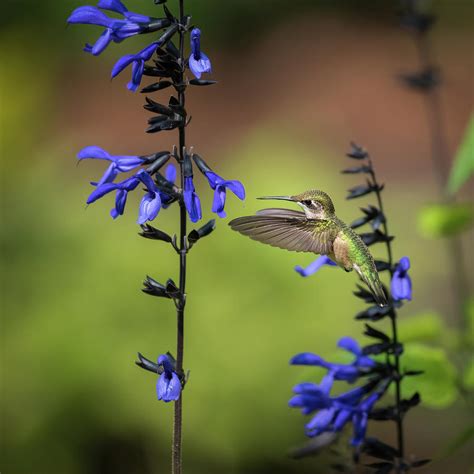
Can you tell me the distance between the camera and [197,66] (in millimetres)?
1337

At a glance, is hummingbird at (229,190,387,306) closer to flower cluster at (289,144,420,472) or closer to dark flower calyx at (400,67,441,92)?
flower cluster at (289,144,420,472)

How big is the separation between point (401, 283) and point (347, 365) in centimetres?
26

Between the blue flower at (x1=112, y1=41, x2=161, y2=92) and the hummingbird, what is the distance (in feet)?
1.01

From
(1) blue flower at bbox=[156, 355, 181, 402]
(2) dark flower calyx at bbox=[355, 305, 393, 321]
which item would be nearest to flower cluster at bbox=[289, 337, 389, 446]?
(2) dark flower calyx at bbox=[355, 305, 393, 321]

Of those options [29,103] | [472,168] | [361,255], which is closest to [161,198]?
[361,255]

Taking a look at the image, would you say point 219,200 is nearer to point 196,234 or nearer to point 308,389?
point 196,234

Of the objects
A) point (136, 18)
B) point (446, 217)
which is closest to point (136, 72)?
point (136, 18)

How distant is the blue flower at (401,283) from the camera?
1.53 meters

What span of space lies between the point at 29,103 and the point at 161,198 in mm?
5895

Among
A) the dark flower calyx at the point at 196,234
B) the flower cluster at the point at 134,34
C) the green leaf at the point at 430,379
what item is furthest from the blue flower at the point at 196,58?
the green leaf at the point at 430,379

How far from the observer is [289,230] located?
1.59 metres

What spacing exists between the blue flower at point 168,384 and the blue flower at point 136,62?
0.45 m

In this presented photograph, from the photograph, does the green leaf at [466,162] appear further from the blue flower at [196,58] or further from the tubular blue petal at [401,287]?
the blue flower at [196,58]

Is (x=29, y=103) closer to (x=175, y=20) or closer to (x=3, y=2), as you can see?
(x=3, y=2)
